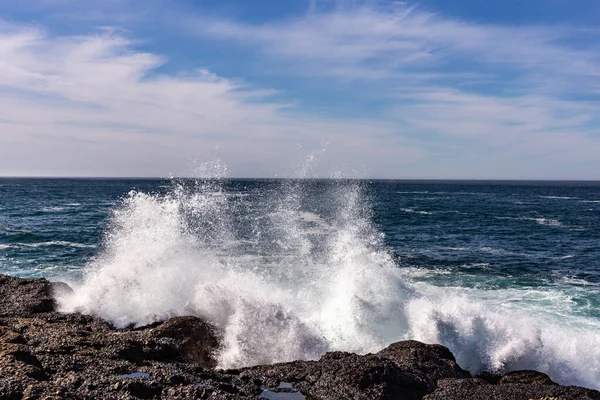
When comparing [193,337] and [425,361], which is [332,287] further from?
[425,361]

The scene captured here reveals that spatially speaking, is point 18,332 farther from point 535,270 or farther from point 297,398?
point 535,270

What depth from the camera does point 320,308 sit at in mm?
15406

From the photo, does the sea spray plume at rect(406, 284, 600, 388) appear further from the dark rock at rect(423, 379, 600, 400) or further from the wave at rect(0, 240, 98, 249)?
the wave at rect(0, 240, 98, 249)

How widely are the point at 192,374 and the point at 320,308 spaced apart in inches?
295

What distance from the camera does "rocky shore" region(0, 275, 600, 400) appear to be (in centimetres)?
745

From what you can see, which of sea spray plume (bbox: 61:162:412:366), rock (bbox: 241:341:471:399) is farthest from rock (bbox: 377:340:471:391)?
sea spray plume (bbox: 61:162:412:366)

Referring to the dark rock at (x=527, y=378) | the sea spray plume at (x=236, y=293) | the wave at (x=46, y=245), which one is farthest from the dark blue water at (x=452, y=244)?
the dark rock at (x=527, y=378)

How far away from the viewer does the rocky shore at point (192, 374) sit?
24.5 feet

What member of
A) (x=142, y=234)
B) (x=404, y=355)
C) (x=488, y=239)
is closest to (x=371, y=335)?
(x=404, y=355)

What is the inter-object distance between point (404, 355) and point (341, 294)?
5.39 m

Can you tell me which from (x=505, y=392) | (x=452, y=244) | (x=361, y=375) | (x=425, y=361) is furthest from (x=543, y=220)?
(x=361, y=375)

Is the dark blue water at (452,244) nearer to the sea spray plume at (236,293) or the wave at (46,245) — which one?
the wave at (46,245)

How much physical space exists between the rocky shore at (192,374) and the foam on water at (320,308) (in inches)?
71.1

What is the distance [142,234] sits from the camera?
18141 mm
